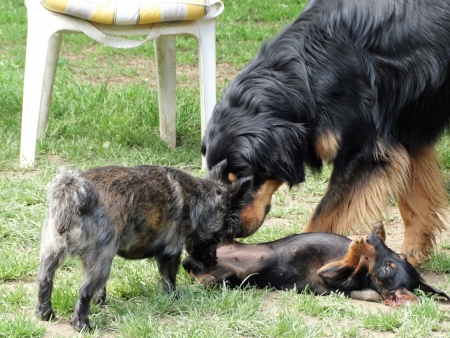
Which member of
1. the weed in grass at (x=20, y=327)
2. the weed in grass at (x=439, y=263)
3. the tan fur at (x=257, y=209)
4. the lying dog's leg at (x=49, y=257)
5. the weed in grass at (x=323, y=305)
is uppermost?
the tan fur at (x=257, y=209)

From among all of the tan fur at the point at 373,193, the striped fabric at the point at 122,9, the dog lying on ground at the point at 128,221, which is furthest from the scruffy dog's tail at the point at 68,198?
the striped fabric at the point at 122,9

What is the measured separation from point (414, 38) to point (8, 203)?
2.89m

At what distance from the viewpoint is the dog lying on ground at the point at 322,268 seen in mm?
4023

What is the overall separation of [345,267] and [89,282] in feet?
4.63

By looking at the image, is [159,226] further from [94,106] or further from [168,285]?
[94,106]

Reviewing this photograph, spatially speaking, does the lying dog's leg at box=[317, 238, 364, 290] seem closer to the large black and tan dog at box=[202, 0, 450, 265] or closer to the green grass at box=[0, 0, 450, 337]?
the green grass at box=[0, 0, 450, 337]

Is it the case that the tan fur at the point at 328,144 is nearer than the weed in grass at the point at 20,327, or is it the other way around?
the weed in grass at the point at 20,327

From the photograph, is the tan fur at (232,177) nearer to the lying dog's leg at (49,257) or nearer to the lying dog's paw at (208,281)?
the lying dog's paw at (208,281)

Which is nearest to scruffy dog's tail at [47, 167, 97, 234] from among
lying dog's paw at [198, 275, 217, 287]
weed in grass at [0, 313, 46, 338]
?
weed in grass at [0, 313, 46, 338]

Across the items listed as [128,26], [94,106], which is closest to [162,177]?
[128,26]

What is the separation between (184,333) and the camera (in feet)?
11.3

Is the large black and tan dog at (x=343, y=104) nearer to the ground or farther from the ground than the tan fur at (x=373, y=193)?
farther from the ground

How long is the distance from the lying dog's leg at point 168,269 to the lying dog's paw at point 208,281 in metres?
0.18

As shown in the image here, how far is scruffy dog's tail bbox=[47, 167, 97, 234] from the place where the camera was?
333 cm
